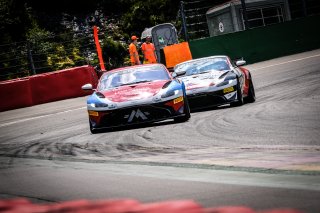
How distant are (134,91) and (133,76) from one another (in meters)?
0.97

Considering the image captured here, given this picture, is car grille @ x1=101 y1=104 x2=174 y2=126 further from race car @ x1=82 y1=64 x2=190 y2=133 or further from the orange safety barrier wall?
the orange safety barrier wall

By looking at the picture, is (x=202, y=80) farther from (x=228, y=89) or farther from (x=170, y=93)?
(x=170, y=93)

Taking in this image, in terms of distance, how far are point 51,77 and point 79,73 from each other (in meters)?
1.01

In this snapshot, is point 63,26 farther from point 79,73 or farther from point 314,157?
point 314,157

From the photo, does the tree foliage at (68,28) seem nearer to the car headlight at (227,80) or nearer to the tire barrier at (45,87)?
the tire barrier at (45,87)

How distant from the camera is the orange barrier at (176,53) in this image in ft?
80.4

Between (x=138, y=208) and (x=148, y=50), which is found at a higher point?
(x=148, y=50)

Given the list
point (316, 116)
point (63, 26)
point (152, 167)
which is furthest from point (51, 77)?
point (63, 26)

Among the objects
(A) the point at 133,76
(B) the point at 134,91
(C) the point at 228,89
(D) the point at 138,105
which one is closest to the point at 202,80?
(C) the point at 228,89

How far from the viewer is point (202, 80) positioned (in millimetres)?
11938

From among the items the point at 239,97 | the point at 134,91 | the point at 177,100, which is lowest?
the point at 239,97

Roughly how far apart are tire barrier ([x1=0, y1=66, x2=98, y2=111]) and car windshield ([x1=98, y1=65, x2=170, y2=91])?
32.6ft

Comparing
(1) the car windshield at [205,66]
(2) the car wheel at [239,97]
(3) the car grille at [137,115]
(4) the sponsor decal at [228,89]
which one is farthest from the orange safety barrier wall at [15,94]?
(3) the car grille at [137,115]

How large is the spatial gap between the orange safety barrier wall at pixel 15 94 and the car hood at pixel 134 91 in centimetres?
1061
